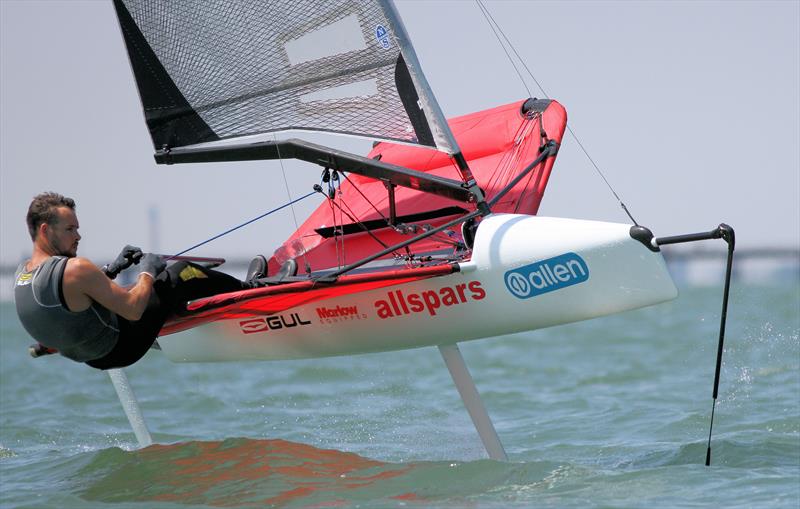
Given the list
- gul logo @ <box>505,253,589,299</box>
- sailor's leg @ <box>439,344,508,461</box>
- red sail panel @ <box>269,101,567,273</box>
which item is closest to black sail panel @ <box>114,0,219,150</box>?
red sail panel @ <box>269,101,567,273</box>

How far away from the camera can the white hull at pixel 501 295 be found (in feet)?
13.5

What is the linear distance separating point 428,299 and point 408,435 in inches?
68.2

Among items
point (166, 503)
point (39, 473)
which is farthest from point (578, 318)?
point (39, 473)

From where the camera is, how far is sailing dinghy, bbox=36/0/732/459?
4215 mm

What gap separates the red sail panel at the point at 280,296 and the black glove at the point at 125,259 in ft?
1.13

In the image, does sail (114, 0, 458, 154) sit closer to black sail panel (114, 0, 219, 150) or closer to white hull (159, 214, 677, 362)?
black sail panel (114, 0, 219, 150)

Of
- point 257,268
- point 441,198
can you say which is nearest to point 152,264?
point 257,268

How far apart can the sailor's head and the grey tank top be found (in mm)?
74

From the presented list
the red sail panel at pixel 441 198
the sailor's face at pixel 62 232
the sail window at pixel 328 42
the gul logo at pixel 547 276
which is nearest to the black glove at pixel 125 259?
the sailor's face at pixel 62 232

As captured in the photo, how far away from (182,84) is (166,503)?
6.79 feet

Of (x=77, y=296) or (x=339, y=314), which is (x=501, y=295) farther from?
(x=77, y=296)

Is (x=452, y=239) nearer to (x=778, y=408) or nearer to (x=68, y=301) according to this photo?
(x=68, y=301)

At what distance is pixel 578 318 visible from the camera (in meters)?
4.25

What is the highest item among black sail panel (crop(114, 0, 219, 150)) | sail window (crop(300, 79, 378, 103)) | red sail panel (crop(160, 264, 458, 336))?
black sail panel (crop(114, 0, 219, 150))
